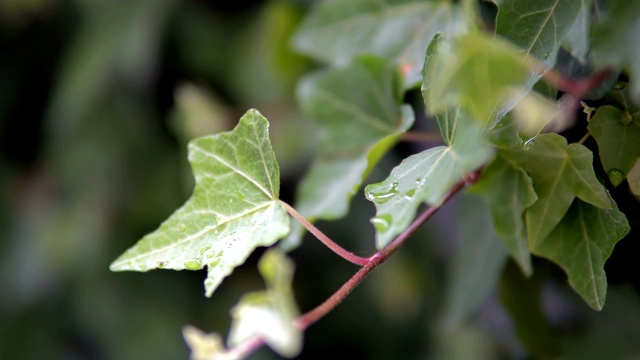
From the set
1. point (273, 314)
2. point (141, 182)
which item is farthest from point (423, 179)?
point (141, 182)

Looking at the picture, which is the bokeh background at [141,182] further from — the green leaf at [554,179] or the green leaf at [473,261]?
the green leaf at [554,179]

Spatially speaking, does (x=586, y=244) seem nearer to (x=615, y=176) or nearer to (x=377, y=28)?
(x=615, y=176)

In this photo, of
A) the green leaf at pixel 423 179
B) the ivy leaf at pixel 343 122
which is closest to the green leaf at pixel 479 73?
the green leaf at pixel 423 179

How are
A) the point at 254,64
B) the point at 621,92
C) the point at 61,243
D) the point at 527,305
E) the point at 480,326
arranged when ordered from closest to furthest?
the point at 621,92 → the point at 527,305 → the point at 480,326 → the point at 254,64 → the point at 61,243

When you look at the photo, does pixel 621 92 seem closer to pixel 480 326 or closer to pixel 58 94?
pixel 480 326

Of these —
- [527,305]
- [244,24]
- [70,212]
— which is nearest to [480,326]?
[527,305]

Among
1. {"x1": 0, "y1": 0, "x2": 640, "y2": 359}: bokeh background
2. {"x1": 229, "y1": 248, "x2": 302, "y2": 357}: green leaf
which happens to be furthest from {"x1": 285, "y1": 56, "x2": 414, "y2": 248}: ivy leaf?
{"x1": 0, "y1": 0, "x2": 640, "y2": 359}: bokeh background

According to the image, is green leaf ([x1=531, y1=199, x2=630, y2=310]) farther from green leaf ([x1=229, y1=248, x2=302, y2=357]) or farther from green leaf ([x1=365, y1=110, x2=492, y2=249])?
green leaf ([x1=229, y1=248, x2=302, y2=357])
